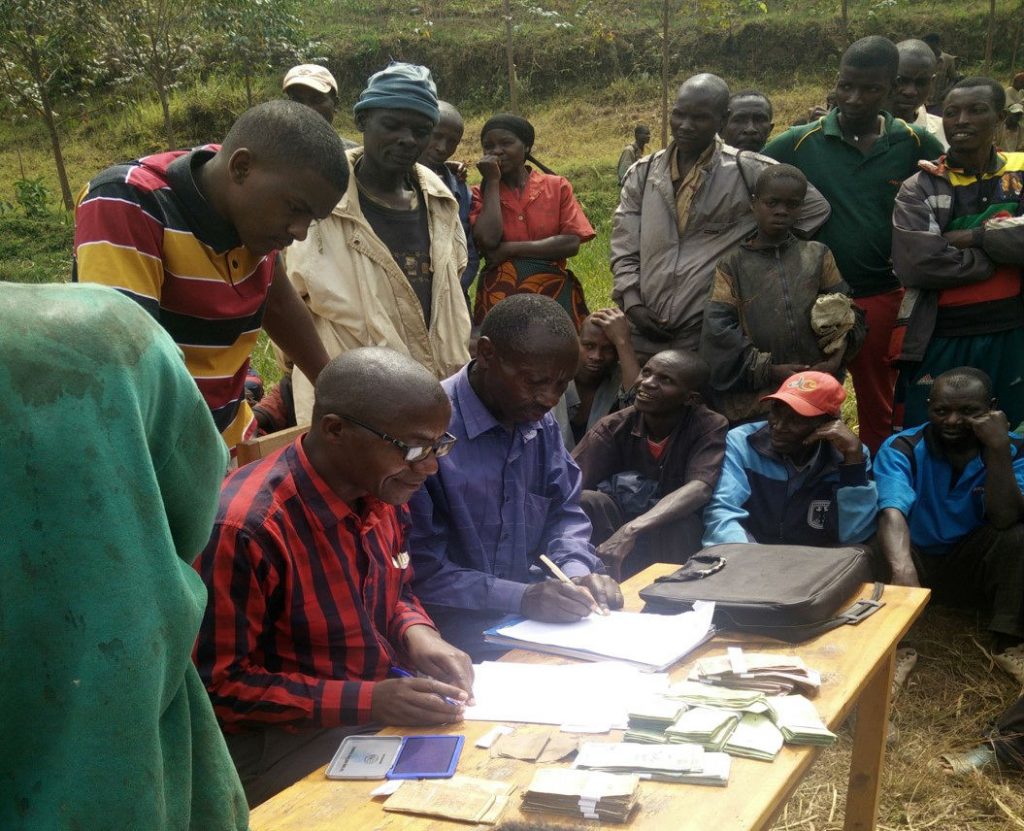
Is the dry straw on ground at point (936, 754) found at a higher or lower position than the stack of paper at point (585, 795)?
lower

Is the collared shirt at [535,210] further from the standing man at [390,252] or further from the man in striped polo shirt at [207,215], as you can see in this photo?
the man in striped polo shirt at [207,215]

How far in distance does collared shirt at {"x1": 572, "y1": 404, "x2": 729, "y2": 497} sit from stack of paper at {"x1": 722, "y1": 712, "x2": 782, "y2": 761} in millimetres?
2031

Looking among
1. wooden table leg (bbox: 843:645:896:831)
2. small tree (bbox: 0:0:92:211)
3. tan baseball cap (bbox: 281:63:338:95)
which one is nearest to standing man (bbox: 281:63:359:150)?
tan baseball cap (bbox: 281:63:338:95)

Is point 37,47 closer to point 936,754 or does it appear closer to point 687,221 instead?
point 687,221

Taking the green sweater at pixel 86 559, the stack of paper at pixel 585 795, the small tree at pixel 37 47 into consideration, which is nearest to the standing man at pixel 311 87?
the stack of paper at pixel 585 795

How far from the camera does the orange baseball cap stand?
3801mm

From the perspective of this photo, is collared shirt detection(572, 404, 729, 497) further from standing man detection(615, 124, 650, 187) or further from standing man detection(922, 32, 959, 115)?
standing man detection(615, 124, 650, 187)

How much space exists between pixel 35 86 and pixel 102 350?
16204 mm

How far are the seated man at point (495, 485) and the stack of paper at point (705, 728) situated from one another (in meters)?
0.74

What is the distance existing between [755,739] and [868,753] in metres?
1.10

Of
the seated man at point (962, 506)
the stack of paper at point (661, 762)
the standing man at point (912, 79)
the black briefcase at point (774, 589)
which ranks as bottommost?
the seated man at point (962, 506)

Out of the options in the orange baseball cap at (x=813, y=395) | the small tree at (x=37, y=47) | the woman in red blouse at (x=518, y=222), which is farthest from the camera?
the small tree at (x=37, y=47)

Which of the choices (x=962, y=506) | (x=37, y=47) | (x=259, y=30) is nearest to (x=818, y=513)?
(x=962, y=506)

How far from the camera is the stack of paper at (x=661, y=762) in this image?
1750 mm
